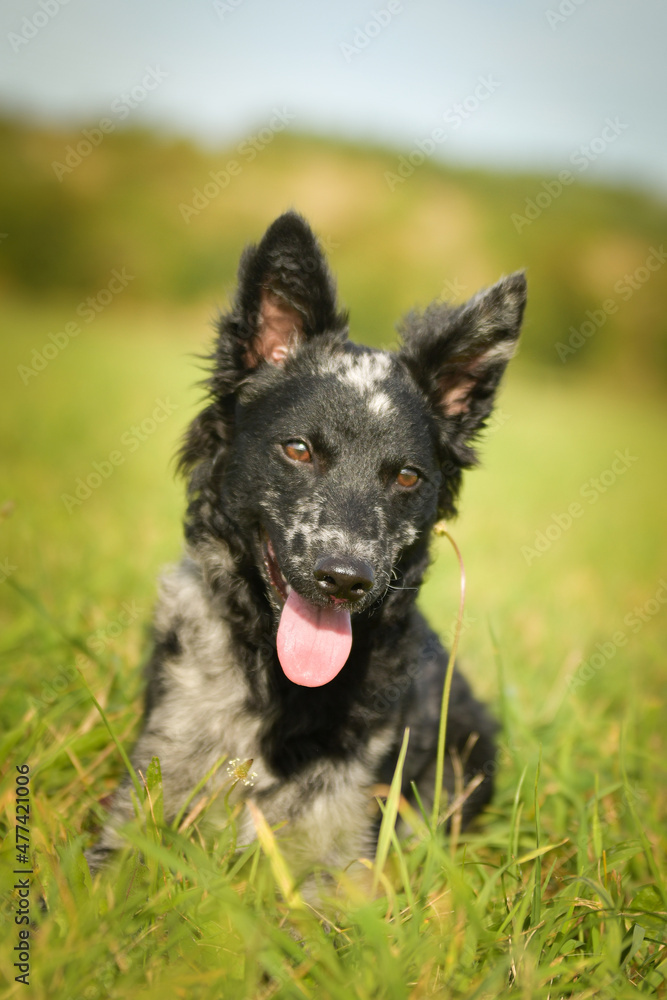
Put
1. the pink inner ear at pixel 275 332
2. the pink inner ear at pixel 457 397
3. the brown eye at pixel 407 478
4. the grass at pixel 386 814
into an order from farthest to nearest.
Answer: the pink inner ear at pixel 457 397, the pink inner ear at pixel 275 332, the brown eye at pixel 407 478, the grass at pixel 386 814

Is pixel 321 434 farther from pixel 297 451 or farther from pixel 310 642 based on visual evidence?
pixel 310 642

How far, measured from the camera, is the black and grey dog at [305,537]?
9.56 feet

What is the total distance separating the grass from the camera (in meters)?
2.10

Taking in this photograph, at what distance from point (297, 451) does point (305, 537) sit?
442mm

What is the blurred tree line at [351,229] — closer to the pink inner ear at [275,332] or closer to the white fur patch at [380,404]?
the pink inner ear at [275,332]

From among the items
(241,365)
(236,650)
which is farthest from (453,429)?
(236,650)

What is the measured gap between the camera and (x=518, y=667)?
5574mm

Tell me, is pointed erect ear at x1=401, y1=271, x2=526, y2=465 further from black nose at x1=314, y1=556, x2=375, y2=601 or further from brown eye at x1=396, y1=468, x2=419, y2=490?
black nose at x1=314, y1=556, x2=375, y2=601

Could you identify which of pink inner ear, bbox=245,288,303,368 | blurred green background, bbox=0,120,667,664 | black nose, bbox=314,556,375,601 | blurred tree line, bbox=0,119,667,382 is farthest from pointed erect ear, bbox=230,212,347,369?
blurred tree line, bbox=0,119,667,382

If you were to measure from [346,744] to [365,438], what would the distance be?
4.59ft

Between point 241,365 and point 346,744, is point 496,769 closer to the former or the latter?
point 346,744

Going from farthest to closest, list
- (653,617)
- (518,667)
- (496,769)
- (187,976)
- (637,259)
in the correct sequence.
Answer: (637,259), (653,617), (518,667), (496,769), (187,976)

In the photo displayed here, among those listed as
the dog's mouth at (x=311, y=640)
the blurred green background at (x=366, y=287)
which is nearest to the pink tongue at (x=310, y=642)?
the dog's mouth at (x=311, y=640)

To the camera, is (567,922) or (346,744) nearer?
(567,922)
